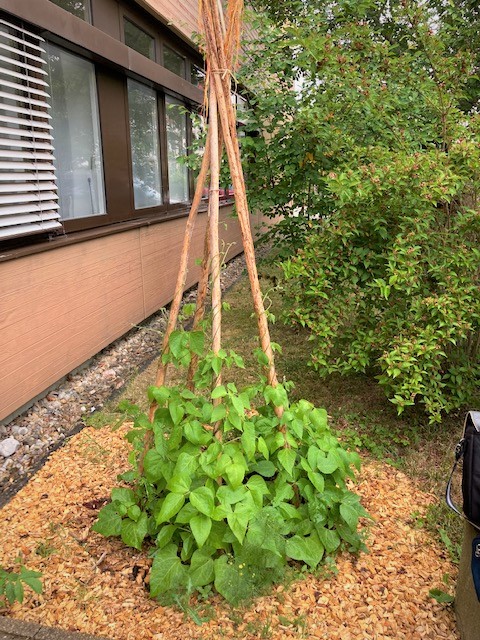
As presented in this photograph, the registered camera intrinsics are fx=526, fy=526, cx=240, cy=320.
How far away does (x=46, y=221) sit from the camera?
4164 millimetres

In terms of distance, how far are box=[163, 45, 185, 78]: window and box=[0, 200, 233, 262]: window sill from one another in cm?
211

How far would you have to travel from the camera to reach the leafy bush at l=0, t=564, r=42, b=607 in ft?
6.75

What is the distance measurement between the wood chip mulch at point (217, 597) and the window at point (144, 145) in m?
4.30

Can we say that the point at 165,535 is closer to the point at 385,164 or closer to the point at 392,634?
the point at 392,634

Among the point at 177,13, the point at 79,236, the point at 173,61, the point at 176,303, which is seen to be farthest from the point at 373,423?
the point at 173,61

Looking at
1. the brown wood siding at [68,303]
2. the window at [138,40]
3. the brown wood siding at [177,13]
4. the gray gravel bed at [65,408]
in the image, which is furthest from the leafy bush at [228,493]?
the brown wood siding at [177,13]

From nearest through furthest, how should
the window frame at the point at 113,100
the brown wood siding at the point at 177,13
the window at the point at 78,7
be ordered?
1. the window frame at the point at 113,100
2. the window at the point at 78,7
3. the brown wood siding at the point at 177,13

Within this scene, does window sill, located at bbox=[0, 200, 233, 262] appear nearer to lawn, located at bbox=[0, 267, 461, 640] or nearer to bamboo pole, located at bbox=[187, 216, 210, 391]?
lawn, located at bbox=[0, 267, 461, 640]

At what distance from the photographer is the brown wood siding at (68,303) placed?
3.72 metres

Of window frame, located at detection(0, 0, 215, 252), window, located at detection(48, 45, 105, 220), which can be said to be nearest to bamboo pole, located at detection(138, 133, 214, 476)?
window frame, located at detection(0, 0, 215, 252)

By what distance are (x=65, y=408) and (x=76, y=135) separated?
2536 mm

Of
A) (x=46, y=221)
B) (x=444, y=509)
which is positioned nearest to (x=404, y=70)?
(x=46, y=221)

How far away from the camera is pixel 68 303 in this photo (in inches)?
176

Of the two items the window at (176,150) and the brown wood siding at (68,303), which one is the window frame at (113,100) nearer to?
the brown wood siding at (68,303)
